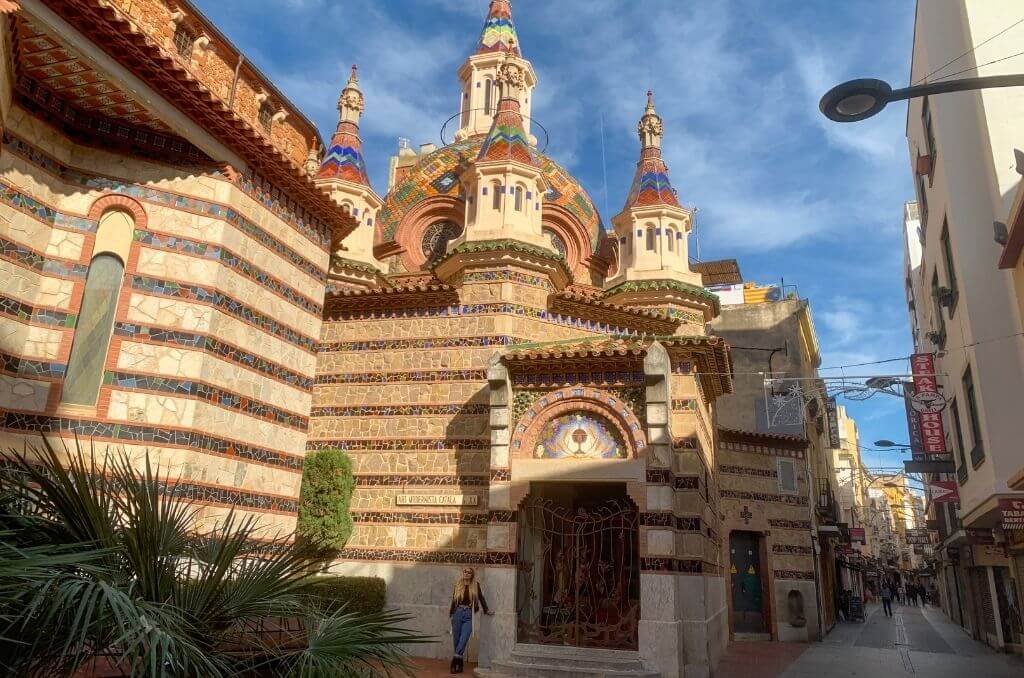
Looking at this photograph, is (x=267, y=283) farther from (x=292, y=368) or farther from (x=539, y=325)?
(x=539, y=325)

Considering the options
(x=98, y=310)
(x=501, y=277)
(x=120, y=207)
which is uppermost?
(x=501, y=277)

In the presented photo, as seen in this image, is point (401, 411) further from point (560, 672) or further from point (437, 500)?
point (560, 672)

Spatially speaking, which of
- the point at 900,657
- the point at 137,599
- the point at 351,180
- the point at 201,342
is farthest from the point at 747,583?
the point at 137,599

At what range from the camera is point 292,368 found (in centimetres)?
1130

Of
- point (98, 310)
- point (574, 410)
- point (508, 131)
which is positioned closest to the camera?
point (98, 310)

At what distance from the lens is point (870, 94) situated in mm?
5402

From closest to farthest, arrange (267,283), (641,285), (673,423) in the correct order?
(267,283) < (673,423) < (641,285)

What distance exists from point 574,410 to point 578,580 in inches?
103

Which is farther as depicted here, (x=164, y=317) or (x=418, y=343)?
(x=418, y=343)

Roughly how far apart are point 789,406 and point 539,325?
39.0 feet

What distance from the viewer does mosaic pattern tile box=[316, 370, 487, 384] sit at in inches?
541

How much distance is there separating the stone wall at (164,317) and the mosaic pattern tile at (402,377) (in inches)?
119

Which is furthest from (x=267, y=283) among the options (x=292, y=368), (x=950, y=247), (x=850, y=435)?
(x=850, y=435)

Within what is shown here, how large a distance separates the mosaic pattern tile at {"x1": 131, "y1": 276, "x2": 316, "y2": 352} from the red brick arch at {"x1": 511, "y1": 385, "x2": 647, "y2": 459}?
13.6 ft
